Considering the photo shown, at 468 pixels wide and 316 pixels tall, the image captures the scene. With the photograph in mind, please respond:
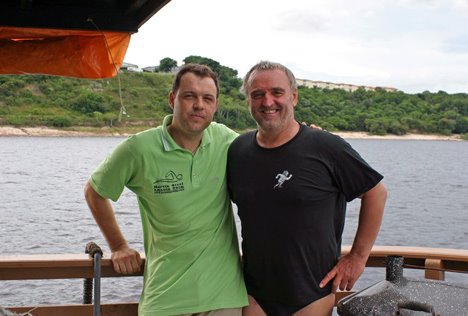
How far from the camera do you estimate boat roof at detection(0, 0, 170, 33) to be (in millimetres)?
3434

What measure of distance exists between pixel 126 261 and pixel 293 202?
2.60 ft

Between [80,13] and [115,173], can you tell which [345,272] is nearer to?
[115,173]

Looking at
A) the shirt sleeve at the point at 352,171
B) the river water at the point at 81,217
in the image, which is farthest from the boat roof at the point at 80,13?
the river water at the point at 81,217

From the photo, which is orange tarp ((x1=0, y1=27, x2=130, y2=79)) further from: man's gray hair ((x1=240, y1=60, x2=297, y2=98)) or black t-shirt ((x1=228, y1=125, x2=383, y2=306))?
black t-shirt ((x1=228, y1=125, x2=383, y2=306))

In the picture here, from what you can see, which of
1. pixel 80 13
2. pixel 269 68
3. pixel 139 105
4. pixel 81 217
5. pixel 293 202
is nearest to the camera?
pixel 293 202

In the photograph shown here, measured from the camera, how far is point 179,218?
2.33 m

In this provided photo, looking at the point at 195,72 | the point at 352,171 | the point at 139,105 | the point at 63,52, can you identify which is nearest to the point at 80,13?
the point at 63,52

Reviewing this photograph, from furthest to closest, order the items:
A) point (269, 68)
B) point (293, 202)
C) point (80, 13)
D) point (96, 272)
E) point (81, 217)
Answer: point (81, 217), point (80, 13), point (96, 272), point (269, 68), point (293, 202)

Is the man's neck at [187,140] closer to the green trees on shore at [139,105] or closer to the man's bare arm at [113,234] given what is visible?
the man's bare arm at [113,234]

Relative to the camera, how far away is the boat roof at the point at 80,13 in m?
3.43

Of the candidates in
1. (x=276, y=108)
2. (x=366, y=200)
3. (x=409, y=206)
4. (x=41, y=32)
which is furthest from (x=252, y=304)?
(x=409, y=206)

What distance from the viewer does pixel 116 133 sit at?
56.4 metres

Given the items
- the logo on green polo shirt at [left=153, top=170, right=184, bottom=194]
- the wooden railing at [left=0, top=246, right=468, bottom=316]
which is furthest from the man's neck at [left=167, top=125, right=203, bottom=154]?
the wooden railing at [left=0, top=246, right=468, bottom=316]

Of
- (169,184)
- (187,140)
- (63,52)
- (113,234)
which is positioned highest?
(63,52)
